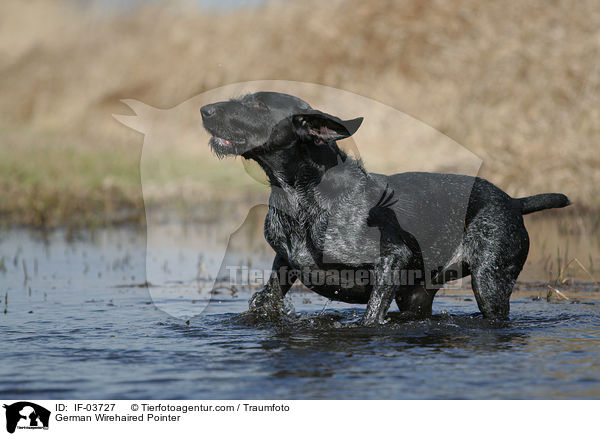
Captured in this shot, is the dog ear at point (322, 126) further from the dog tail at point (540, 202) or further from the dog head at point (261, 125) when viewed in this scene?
the dog tail at point (540, 202)

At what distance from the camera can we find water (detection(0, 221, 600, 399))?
4973 millimetres

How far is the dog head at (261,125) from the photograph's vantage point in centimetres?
646

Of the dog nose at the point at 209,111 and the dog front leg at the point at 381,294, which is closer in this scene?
the dog nose at the point at 209,111

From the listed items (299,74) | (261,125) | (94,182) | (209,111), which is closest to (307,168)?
(261,125)

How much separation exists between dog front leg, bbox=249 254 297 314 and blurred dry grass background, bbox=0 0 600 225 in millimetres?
7100

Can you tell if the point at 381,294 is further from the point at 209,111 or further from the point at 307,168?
the point at 209,111

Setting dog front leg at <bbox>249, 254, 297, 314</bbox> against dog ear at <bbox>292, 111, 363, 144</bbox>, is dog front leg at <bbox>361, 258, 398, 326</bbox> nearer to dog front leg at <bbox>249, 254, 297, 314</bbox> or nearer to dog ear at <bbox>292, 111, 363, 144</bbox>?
dog front leg at <bbox>249, 254, 297, 314</bbox>

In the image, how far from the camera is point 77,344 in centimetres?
617

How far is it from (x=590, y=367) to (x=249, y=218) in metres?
9.77

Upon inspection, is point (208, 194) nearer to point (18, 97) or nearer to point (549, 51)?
point (549, 51)

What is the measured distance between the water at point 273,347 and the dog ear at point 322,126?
143 centimetres

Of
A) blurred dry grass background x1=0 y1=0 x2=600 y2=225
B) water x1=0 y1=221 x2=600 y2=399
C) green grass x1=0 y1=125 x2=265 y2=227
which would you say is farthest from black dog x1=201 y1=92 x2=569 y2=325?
green grass x1=0 y1=125 x2=265 y2=227

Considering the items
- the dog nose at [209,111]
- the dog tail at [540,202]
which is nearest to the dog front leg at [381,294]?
the dog tail at [540,202]

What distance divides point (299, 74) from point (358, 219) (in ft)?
57.1
